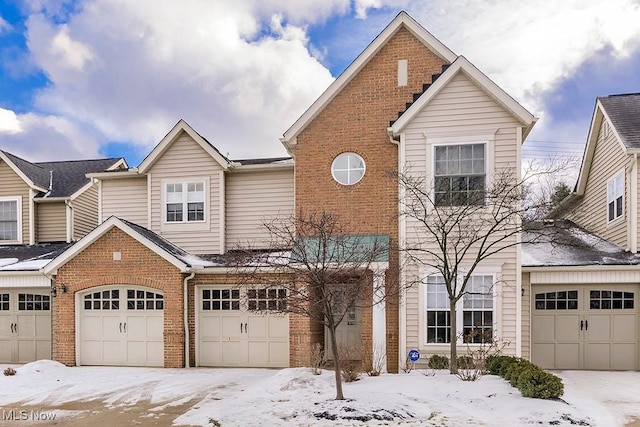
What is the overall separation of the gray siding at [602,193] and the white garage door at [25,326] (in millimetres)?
17337

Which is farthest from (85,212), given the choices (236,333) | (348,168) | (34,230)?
(348,168)

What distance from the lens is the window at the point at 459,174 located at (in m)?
11.3

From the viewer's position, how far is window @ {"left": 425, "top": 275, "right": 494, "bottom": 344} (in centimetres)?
1120

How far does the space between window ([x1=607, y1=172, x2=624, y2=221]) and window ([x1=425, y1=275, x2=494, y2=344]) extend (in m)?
5.45

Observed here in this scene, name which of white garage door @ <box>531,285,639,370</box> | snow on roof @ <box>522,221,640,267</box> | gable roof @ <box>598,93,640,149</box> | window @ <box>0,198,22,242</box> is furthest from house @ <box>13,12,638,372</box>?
window @ <box>0,198,22,242</box>

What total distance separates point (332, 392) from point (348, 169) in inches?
232

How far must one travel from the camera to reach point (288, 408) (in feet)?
26.6

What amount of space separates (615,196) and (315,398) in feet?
36.7

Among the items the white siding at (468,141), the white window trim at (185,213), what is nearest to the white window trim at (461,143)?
the white siding at (468,141)

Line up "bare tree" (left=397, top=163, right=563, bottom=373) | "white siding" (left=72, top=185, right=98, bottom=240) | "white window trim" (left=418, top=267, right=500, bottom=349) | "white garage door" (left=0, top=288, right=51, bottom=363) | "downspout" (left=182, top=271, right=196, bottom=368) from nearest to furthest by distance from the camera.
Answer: "bare tree" (left=397, top=163, right=563, bottom=373) → "white window trim" (left=418, top=267, right=500, bottom=349) → "downspout" (left=182, top=271, right=196, bottom=368) → "white garage door" (left=0, top=288, right=51, bottom=363) → "white siding" (left=72, top=185, right=98, bottom=240)

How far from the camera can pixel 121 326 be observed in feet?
42.8

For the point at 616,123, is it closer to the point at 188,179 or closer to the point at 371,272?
the point at 371,272

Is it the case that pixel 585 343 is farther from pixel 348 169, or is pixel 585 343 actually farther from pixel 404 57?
pixel 404 57

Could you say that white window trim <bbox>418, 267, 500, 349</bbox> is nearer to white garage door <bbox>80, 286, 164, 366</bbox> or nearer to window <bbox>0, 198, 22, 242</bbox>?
white garage door <bbox>80, 286, 164, 366</bbox>
